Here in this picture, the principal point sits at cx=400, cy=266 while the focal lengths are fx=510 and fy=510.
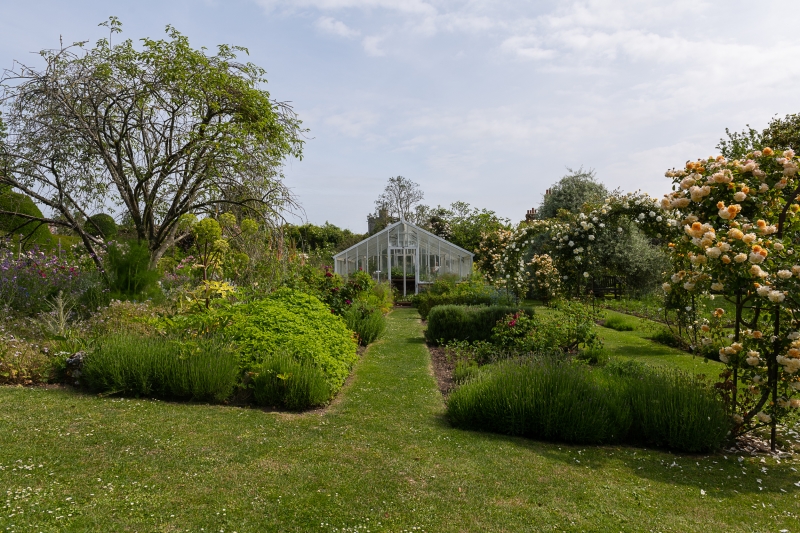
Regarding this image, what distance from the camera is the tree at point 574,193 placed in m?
20.4

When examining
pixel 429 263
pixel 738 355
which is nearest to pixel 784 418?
pixel 738 355

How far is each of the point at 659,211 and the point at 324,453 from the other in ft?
22.5

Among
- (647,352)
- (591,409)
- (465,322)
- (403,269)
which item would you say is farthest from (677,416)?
(403,269)

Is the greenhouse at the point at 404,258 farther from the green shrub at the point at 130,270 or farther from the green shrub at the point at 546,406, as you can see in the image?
the green shrub at the point at 546,406

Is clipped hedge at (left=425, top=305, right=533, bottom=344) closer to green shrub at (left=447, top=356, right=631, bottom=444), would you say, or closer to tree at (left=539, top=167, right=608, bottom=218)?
green shrub at (left=447, top=356, right=631, bottom=444)

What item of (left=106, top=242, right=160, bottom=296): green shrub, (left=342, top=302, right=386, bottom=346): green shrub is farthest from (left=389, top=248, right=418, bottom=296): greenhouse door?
(left=106, top=242, right=160, bottom=296): green shrub

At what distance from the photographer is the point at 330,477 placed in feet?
10.9

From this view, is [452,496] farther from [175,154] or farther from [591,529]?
[175,154]

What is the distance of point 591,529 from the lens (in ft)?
9.30

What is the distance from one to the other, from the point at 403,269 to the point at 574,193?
7508mm

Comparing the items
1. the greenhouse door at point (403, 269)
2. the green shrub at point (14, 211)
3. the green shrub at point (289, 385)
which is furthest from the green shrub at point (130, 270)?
the greenhouse door at point (403, 269)

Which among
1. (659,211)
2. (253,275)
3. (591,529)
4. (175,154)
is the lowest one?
(591,529)

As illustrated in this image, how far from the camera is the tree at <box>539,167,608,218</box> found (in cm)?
2039

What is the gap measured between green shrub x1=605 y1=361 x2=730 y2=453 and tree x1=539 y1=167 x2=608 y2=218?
1623 cm
